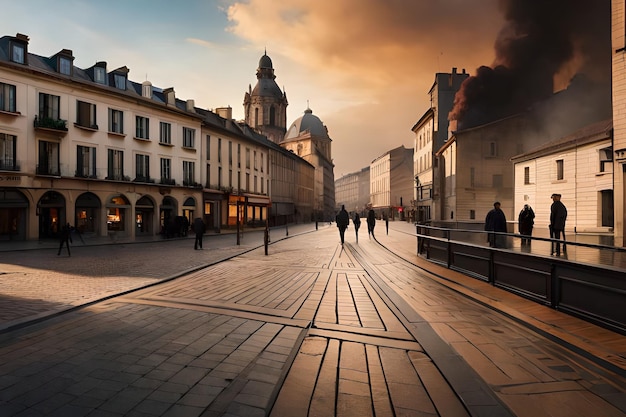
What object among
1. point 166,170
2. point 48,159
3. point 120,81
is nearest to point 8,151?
point 48,159

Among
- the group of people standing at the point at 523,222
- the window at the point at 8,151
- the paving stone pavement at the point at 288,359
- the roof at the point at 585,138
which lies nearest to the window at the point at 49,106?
the window at the point at 8,151

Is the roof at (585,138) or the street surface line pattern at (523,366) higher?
the roof at (585,138)

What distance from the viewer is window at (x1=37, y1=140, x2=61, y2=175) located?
22203mm

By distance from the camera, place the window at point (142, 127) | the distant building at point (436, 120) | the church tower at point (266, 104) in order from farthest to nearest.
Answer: the church tower at point (266, 104) < the distant building at point (436, 120) < the window at point (142, 127)

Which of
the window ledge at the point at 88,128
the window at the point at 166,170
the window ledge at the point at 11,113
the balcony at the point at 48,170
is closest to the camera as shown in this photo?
the window ledge at the point at 11,113

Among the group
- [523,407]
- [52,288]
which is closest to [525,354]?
[523,407]

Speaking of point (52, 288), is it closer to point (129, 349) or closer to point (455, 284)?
point (129, 349)

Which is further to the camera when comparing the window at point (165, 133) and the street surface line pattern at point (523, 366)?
the window at point (165, 133)

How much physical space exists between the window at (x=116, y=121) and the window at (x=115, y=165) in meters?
1.59

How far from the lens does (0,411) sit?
2.53 metres

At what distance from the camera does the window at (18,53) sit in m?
21.1

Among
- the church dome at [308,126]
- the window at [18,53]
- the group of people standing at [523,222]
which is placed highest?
the church dome at [308,126]

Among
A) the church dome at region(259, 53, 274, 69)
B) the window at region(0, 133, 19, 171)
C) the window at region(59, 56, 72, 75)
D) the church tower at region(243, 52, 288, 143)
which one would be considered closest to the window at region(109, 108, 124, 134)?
the window at region(59, 56, 72, 75)

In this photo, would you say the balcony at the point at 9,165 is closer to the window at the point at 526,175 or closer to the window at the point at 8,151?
the window at the point at 8,151
